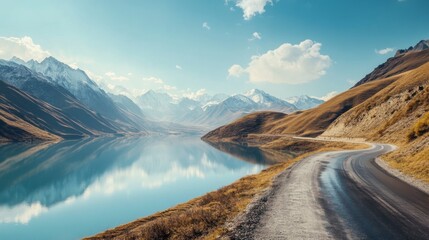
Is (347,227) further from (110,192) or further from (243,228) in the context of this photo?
(110,192)

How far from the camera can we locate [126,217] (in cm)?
4566

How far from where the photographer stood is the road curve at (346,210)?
1482 cm

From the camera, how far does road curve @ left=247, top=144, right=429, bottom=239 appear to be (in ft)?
48.6

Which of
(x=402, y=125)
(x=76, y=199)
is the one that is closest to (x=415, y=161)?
(x=402, y=125)

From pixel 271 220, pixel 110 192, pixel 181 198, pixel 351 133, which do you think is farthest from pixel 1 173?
pixel 351 133

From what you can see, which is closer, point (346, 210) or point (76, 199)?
point (346, 210)

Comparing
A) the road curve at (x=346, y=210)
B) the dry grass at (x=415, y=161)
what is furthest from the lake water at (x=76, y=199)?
the dry grass at (x=415, y=161)

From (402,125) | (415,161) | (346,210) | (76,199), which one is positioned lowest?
(76,199)

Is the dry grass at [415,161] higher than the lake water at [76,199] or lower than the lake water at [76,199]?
higher

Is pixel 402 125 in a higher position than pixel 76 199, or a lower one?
higher

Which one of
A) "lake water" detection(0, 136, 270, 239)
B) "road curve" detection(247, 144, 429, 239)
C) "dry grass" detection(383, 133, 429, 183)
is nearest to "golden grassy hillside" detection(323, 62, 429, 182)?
"dry grass" detection(383, 133, 429, 183)

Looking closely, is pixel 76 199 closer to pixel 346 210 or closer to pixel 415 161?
pixel 346 210

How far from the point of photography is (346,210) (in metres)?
19.2

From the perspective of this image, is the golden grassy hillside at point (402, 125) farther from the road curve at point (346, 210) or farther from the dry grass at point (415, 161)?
the road curve at point (346, 210)
